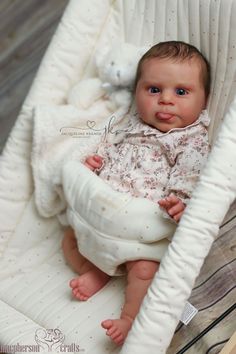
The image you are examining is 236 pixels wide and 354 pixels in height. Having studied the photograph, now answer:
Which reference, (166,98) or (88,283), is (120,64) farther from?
(88,283)

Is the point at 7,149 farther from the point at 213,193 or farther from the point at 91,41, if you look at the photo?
the point at 213,193

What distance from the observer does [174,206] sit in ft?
3.71

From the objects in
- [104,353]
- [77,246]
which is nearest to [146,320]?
[104,353]

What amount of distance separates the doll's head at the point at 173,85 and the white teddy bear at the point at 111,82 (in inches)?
3.2

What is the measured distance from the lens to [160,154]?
4.38 feet

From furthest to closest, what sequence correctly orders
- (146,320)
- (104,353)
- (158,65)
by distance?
(158,65), (104,353), (146,320)

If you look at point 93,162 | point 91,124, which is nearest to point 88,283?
point 93,162

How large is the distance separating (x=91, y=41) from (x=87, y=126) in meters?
0.23

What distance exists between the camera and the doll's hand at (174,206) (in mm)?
1127

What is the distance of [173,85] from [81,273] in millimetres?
463

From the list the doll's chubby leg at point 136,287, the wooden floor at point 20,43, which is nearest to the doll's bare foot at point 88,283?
the doll's chubby leg at point 136,287

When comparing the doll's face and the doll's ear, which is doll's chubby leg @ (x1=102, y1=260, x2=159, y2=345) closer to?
the doll's face

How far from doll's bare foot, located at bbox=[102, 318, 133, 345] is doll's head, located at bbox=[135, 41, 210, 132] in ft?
1.45

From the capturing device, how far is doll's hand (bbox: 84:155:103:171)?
1365 millimetres
